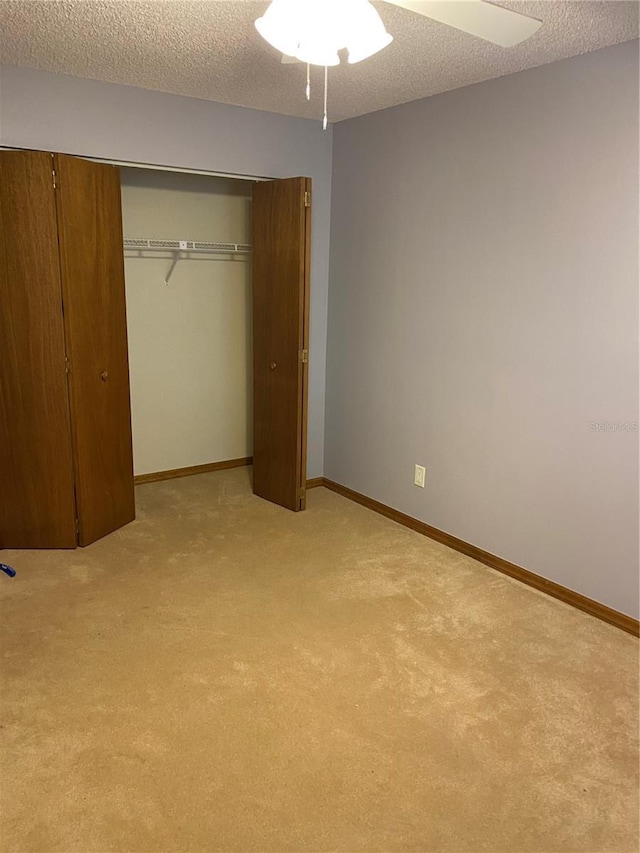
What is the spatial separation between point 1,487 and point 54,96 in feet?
6.52

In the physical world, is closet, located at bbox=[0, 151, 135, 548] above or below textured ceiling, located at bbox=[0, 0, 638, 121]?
below

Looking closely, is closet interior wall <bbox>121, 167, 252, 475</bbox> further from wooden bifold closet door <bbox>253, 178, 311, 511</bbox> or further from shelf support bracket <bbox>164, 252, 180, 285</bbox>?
wooden bifold closet door <bbox>253, 178, 311, 511</bbox>

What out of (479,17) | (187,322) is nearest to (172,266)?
(187,322)

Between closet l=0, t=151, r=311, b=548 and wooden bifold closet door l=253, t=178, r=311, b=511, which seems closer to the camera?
closet l=0, t=151, r=311, b=548

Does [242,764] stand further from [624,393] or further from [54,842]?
[624,393]

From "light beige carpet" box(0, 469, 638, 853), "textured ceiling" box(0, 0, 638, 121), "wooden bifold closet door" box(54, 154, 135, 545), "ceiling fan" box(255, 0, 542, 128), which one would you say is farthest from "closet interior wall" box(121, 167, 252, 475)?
A: "ceiling fan" box(255, 0, 542, 128)

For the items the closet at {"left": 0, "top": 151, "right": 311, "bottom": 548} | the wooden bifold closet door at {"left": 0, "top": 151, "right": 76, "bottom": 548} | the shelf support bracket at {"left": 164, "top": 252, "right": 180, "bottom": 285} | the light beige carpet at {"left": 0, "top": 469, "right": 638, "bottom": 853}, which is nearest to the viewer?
the light beige carpet at {"left": 0, "top": 469, "right": 638, "bottom": 853}

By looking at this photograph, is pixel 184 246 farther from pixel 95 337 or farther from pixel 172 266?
pixel 95 337

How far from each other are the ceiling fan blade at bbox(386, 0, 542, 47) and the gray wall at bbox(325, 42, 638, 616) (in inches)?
38.6

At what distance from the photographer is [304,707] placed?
2.36 m

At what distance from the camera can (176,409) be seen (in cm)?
475

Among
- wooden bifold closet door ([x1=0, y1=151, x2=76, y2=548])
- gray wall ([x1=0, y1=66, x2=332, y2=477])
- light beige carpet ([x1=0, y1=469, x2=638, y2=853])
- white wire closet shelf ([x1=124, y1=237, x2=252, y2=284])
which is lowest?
light beige carpet ([x1=0, y1=469, x2=638, y2=853])

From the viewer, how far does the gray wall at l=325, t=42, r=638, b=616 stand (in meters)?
2.78

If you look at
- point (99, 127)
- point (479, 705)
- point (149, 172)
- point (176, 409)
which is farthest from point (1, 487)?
point (479, 705)
